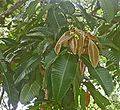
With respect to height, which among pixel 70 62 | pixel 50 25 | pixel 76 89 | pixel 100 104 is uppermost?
pixel 50 25

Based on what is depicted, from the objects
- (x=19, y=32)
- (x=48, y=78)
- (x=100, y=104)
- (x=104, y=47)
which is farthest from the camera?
(x=19, y=32)

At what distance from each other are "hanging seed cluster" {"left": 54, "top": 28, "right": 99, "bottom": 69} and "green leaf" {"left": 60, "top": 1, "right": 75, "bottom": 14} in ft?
0.94

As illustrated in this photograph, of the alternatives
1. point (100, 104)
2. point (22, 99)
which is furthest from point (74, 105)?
point (22, 99)

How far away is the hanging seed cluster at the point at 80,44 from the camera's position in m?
1.05

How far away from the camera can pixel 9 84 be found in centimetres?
133

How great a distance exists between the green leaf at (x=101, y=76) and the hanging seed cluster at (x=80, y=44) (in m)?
0.03

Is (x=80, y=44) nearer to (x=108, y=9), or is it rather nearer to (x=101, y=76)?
(x=101, y=76)

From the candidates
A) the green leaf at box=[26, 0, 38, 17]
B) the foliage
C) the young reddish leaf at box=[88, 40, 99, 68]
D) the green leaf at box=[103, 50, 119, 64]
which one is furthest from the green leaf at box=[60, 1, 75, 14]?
the young reddish leaf at box=[88, 40, 99, 68]

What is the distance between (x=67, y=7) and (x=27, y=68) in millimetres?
291

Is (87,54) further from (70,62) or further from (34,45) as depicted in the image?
(34,45)

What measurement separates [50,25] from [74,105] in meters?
Result: 0.33

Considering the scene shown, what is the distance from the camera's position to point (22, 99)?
1321mm

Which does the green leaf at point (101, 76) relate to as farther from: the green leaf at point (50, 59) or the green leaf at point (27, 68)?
the green leaf at point (27, 68)

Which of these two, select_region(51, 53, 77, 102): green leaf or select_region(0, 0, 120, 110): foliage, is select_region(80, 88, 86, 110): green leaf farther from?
select_region(51, 53, 77, 102): green leaf
